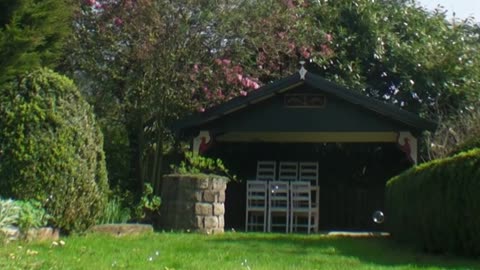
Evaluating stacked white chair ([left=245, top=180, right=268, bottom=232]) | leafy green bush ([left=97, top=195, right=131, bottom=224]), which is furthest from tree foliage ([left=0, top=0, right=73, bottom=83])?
stacked white chair ([left=245, top=180, right=268, bottom=232])

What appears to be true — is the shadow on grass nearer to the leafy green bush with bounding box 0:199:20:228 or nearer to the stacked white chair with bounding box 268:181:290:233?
the leafy green bush with bounding box 0:199:20:228

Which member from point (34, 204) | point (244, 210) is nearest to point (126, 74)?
point (244, 210)

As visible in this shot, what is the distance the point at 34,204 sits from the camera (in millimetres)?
11938

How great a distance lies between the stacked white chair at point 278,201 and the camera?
19172 millimetres

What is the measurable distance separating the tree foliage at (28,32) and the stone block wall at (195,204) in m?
3.32

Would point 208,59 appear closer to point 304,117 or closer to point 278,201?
point 304,117

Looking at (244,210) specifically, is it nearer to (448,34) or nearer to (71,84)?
(448,34)

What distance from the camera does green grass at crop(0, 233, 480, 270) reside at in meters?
9.50

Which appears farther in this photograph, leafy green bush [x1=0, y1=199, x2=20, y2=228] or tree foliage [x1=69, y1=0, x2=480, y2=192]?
tree foliage [x1=69, y1=0, x2=480, y2=192]

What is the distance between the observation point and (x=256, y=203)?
65.6 feet

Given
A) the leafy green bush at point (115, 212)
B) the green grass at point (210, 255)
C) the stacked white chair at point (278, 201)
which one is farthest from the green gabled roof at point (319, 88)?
the green grass at point (210, 255)

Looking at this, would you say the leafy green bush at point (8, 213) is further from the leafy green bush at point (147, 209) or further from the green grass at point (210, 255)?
the leafy green bush at point (147, 209)

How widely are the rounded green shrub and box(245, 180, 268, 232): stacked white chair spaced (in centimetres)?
649

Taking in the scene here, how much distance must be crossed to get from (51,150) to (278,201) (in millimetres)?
8189
